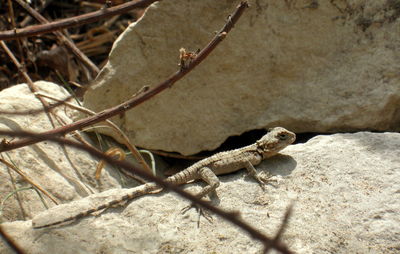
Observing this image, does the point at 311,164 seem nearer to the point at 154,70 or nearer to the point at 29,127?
the point at 154,70

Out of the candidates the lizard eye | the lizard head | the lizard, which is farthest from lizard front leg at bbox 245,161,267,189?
the lizard eye

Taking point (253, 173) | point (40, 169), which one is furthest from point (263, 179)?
point (40, 169)

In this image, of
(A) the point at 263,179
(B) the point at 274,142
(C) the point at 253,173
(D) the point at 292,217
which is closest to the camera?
(D) the point at 292,217

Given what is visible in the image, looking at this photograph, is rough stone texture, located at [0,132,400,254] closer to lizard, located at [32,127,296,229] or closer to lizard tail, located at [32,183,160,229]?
lizard tail, located at [32,183,160,229]

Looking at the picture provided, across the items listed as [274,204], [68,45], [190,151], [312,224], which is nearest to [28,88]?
[68,45]

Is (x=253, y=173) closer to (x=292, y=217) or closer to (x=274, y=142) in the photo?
(x=274, y=142)
